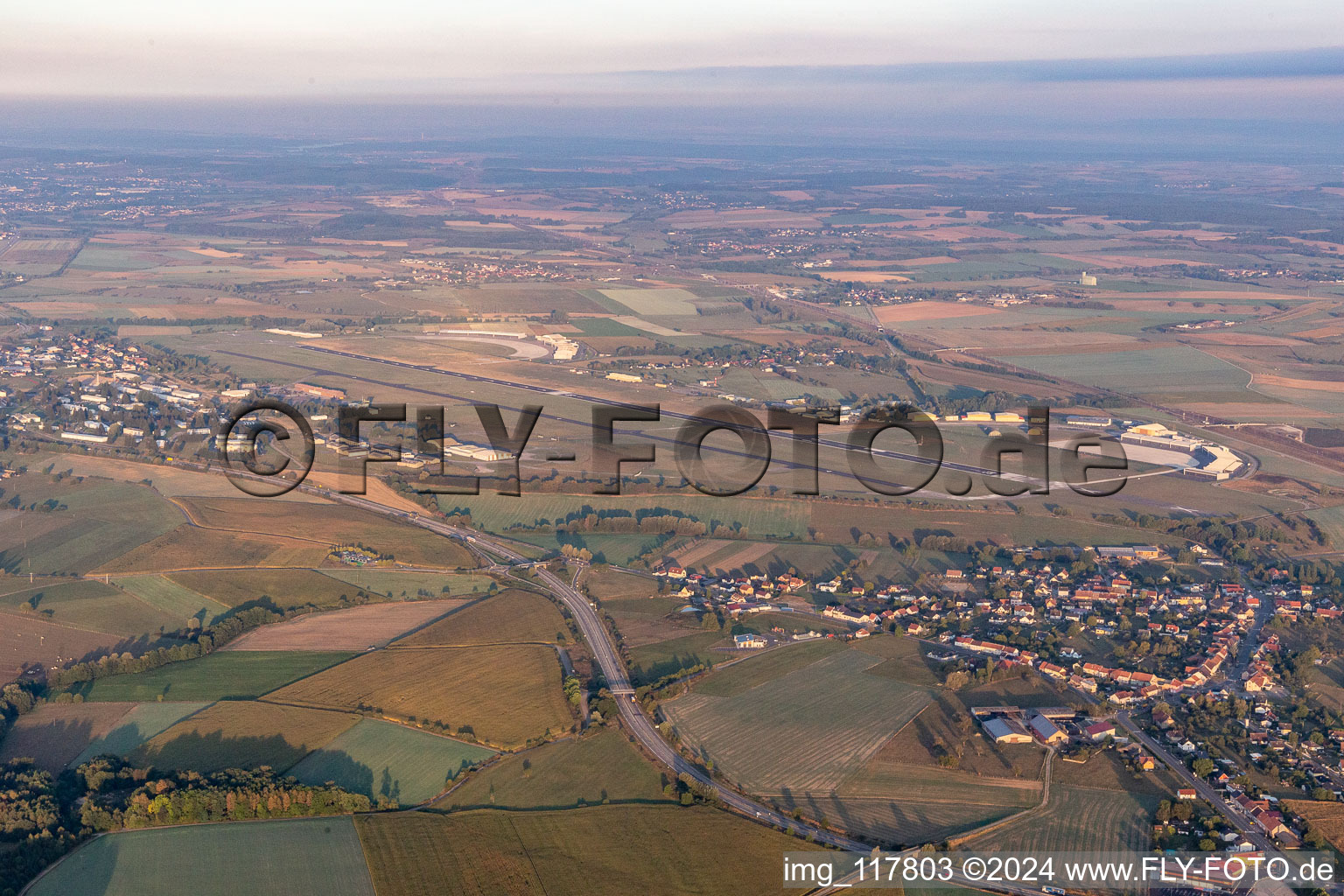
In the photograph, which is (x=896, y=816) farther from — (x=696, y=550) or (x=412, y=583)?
(x=412, y=583)

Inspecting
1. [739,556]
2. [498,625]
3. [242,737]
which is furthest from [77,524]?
[739,556]

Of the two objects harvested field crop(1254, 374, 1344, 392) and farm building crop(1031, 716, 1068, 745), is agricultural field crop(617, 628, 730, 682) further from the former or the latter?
harvested field crop(1254, 374, 1344, 392)

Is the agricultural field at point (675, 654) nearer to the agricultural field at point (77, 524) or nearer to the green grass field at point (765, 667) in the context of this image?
the green grass field at point (765, 667)

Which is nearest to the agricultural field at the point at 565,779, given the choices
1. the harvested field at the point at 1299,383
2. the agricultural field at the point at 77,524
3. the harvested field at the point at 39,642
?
the harvested field at the point at 39,642

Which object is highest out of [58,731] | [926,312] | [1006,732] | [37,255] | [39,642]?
[37,255]

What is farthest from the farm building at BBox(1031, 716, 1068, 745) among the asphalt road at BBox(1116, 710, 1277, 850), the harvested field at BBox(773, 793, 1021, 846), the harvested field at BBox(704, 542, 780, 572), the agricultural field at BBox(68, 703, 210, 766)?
the agricultural field at BBox(68, 703, 210, 766)

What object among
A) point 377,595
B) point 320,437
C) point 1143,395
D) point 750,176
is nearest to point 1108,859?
point 377,595

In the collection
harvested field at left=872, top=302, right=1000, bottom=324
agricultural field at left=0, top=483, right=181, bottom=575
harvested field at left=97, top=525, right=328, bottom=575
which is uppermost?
harvested field at left=872, top=302, right=1000, bottom=324
